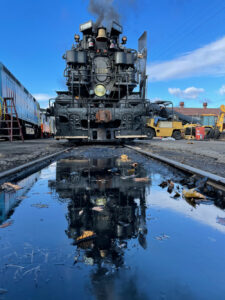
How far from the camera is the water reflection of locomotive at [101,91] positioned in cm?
1080

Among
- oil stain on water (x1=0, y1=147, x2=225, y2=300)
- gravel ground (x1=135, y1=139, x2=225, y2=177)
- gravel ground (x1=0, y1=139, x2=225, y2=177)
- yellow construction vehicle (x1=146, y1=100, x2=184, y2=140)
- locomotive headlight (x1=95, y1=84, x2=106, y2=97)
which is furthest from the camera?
yellow construction vehicle (x1=146, y1=100, x2=184, y2=140)

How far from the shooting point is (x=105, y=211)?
220 cm

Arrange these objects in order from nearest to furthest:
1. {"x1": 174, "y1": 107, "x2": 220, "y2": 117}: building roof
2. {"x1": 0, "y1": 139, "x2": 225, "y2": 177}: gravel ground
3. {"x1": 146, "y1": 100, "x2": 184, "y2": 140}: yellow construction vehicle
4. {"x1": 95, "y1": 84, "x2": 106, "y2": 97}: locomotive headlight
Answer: {"x1": 0, "y1": 139, "x2": 225, "y2": 177}: gravel ground → {"x1": 95, "y1": 84, "x2": 106, "y2": 97}: locomotive headlight → {"x1": 146, "y1": 100, "x2": 184, "y2": 140}: yellow construction vehicle → {"x1": 174, "y1": 107, "x2": 220, "y2": 117}: building roof

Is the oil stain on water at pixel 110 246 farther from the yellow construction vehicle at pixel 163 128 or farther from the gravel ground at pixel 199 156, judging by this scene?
the yellow construction vehicle at pixel 163 128

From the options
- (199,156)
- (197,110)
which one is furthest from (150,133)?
(197,110)

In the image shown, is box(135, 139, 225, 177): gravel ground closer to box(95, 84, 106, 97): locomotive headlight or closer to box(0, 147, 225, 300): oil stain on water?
box(0, 147, 225, 300): oil stain on water

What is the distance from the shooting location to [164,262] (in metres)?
1.34

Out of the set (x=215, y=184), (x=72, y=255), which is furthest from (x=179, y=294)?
(x=215, y=184)

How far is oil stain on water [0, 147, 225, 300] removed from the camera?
43.9 inches

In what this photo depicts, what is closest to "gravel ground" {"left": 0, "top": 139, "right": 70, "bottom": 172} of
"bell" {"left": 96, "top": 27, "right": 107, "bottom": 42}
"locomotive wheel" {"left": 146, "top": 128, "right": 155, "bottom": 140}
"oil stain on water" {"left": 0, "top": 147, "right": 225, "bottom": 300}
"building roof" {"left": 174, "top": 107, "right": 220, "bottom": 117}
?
"oil stain on water" {"left": 0, "top": 147, "right": 225, "bottom": 300}

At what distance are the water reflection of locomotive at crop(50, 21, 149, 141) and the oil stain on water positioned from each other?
8.16m

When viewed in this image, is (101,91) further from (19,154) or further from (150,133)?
(150,133)

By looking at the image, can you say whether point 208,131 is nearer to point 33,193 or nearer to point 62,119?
point 62,119

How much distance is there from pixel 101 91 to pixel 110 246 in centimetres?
1080
